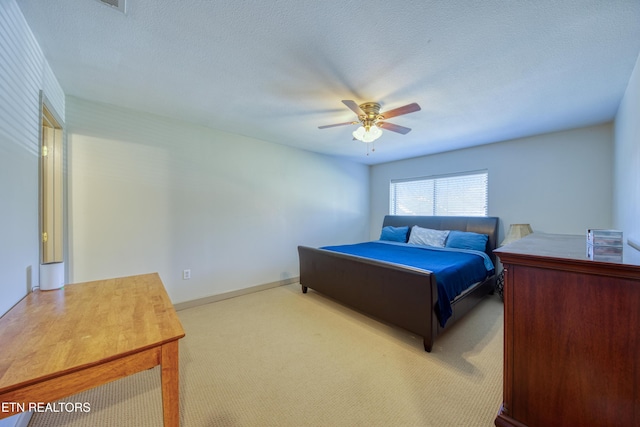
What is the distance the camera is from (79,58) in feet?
5.83

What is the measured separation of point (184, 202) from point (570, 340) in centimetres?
359

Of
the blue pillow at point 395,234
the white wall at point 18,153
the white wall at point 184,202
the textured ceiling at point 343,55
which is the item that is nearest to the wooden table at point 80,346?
the white wall at point 18,153

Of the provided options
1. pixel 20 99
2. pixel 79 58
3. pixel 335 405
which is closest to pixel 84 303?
pixel 20 99

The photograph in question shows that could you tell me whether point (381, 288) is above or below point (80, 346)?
below

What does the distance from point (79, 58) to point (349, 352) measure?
3.16 m

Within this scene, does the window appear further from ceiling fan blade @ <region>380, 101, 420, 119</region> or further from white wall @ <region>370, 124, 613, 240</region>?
ceiling fan blade @ <region>380, 101, 420, 119</region>

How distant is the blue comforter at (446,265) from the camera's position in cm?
223

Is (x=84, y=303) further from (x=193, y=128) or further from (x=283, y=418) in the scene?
(x=193, y=128)

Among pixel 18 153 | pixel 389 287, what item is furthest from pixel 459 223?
pixel 18 153

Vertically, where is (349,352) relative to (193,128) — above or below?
below

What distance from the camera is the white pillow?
403 cm

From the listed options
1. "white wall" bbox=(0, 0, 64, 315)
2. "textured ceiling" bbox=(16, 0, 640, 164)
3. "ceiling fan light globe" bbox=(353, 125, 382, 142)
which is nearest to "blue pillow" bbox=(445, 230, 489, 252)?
"textured ceiling" bbox=(16, 0, 640, 164)

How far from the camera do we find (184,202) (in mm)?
3082

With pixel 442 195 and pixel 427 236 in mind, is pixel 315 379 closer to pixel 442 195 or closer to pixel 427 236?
pixel 427 236
